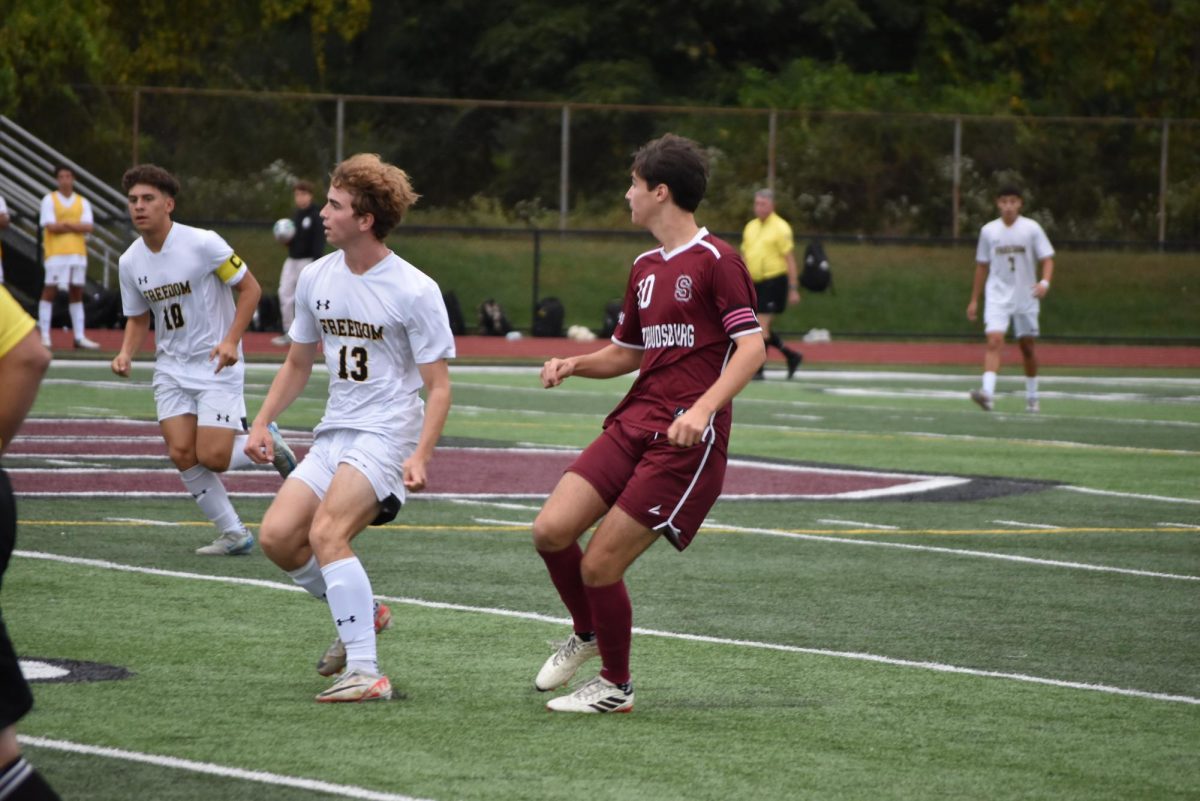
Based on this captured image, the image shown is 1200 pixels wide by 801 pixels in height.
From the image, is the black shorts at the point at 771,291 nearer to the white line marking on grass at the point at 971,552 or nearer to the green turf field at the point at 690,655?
the green turf field at the point at 690,655

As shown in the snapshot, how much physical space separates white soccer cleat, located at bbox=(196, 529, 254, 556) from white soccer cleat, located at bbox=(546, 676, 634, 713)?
3.87 meters

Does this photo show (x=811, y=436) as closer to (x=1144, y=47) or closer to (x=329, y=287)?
(x=329, y=287)

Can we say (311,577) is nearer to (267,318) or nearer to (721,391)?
(721,391)

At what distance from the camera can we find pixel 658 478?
21.2ft

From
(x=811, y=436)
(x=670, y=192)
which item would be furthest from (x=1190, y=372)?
(x=670, y=192)

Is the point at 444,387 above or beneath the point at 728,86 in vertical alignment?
beneath

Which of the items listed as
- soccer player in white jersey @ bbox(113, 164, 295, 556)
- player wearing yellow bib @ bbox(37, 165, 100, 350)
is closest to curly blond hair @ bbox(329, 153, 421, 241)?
soccer player in white jersey @ bbox(113, 164, 295, 556)

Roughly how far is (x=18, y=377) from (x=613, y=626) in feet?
8.91

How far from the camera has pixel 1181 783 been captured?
230 inches

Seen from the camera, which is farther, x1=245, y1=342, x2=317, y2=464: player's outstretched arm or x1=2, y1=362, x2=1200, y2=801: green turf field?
x1=245, y1=342, x2=317, y2=464: player's outstretched arm

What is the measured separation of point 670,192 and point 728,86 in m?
41.6

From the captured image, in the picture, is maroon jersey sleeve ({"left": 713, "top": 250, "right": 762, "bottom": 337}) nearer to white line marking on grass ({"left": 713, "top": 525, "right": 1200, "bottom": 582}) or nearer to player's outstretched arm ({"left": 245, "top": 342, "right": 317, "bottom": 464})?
player's outstretched arm ({"left": 245, "top": 342, "right": 317, "bottom": 464})

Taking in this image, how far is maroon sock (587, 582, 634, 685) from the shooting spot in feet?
21.3

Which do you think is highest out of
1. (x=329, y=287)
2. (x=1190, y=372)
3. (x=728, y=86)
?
(x=728, y=86)
